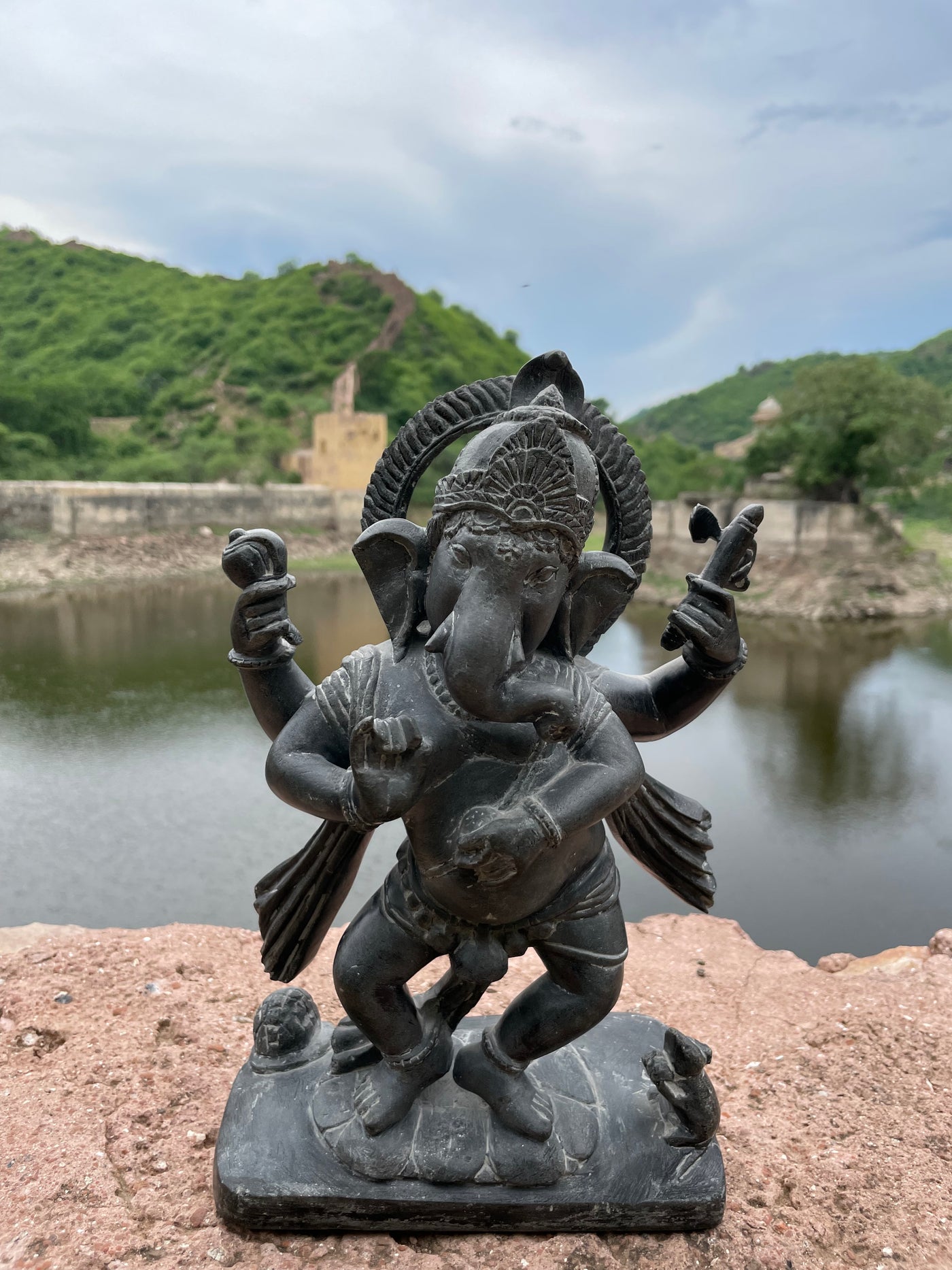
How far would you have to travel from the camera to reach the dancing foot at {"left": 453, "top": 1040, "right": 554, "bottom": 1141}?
5.01 ft

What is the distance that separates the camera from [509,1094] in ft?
5.05

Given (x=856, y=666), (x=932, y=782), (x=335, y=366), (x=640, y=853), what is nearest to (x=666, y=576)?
(x=856, y=666)

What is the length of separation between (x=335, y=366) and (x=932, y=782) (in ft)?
69.6

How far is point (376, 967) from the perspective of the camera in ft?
4.85

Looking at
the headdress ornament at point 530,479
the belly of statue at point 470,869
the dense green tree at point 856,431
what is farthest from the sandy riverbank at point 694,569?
the headdress ornament at point 530,479

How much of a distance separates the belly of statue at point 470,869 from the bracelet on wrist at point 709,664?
334 millimetres

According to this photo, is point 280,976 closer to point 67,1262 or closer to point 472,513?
point 67,1262

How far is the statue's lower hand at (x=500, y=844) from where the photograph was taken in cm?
124

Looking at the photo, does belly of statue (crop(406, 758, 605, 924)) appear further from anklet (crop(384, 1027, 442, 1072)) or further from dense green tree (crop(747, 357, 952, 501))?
dense green tree (crop(747, 357, 952, 501))

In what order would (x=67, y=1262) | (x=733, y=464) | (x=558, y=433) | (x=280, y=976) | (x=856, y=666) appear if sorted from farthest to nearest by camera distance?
1. (x=733, y=464)
2. (x=856, y=666)
3. (x=280, y=976)
4. (x=67, y=1262)
5. (x=558, y=433)

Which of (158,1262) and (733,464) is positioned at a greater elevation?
(733,464)

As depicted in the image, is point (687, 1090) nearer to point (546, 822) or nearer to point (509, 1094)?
point (509, 1094)

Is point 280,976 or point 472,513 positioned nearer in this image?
point 472,513

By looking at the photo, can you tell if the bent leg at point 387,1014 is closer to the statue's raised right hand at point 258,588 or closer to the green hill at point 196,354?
the statue's raised right hand at point 258,588
